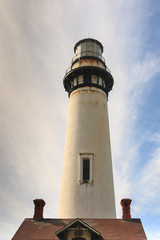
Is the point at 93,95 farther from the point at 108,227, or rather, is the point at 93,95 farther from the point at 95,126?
the point at 108,227

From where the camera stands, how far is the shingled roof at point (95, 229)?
13828 mm

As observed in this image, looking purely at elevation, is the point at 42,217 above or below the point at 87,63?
below

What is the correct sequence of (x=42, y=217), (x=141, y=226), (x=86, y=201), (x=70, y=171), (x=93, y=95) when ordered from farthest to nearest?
1. (x=93, y=95)
2. (x=70, y=171)
3. (x=86, y=201)
4. (x=42, y=217)
5. (x=141, y=226)

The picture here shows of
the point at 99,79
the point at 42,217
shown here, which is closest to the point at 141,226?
the point at 42,217

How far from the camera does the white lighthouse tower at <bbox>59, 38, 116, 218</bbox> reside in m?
17.4

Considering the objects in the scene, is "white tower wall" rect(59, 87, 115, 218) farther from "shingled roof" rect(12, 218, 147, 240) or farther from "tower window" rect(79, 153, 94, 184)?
"shingled roof" rect(12, 218, 147, 240)

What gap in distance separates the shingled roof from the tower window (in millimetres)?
3059

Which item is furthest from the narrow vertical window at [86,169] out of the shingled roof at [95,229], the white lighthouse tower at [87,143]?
the shingled roof at [95,229]

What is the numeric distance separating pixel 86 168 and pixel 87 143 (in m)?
1.78

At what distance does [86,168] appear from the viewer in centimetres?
1850

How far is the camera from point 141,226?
48.1 feet

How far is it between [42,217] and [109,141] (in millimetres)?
7284

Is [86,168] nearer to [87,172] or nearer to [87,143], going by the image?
[87,172]

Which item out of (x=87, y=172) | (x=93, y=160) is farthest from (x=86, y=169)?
(x=93, y=160)
